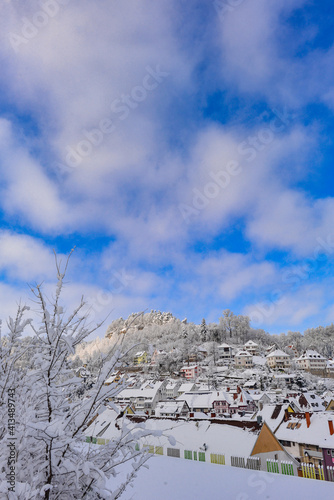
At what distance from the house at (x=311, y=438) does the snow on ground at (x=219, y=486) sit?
13276 mm

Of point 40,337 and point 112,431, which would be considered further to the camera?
point 112,431

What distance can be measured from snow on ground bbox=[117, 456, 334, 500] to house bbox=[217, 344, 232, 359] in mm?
79018

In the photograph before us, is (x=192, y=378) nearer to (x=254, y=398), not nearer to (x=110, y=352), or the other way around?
(x=254, y=398)

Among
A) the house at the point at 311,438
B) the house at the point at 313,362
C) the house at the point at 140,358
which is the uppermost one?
the house at the point at 140,358

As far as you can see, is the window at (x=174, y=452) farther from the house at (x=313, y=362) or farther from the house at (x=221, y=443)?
the house at (x=313, y=362)

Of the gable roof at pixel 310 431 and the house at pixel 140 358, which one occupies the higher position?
the house at pixel 140 358

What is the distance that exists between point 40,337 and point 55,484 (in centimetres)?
119

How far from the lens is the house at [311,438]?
52.7 feet

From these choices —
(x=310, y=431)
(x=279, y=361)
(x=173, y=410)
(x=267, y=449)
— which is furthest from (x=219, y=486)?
(x=279, y=361)

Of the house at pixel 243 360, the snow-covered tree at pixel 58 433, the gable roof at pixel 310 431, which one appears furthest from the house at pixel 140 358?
the snow-covered tree at pixel 58 433

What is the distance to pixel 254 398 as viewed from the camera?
4091 cm

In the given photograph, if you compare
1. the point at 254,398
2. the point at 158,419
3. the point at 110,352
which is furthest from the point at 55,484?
the point at 254,398

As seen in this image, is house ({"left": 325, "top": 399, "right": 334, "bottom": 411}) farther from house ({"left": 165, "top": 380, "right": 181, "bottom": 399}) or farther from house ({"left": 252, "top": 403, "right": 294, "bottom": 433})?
house ({"left": 165, "top": 380, "right": 181, "bottom": 399})

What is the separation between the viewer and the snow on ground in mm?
5391
